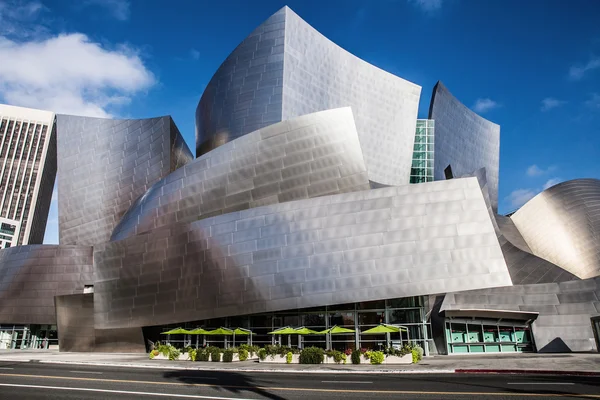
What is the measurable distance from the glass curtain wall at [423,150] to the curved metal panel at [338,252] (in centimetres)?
2826

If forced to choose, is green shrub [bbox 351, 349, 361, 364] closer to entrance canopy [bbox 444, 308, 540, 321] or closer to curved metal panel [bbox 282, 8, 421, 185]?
entrance canopy [bbox 444, 308, 540, 321]

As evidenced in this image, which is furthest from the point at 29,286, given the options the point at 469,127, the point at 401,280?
the point at 469,127

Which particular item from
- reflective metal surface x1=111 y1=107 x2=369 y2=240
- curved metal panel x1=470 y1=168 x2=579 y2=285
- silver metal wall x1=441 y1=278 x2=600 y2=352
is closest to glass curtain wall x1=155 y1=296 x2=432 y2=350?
silver metal wall x1=441 y1=278 x2=600 y2=352

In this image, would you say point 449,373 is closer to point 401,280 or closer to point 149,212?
point 401,280

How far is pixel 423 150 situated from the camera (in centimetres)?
5466

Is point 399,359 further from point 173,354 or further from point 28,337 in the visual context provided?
point 28,337

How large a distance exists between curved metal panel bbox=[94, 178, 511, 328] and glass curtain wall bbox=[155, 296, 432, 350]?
2708mm

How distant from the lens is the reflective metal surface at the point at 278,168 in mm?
28188

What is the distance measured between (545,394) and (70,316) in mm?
36023

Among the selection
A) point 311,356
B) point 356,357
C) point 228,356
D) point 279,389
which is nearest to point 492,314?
point 356,357

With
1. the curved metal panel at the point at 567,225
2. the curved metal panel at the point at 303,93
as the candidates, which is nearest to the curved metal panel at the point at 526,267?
the curved metal panel at the point at 567,225

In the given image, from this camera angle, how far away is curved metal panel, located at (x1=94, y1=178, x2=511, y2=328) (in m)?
25.0

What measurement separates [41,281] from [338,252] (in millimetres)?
32562

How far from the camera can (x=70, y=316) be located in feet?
117
